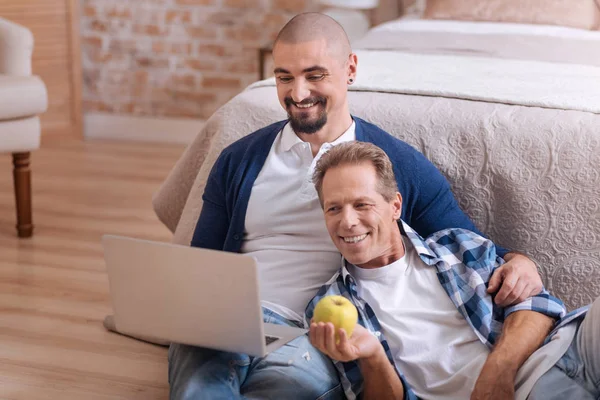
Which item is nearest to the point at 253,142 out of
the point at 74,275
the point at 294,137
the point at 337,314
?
the point at 294,137

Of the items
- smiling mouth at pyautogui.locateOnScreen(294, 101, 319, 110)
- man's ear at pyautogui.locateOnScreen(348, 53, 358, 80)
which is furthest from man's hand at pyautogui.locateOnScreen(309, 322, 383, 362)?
man's ear at pyautogui.locateOnScreen(348, 53, 358, 80)

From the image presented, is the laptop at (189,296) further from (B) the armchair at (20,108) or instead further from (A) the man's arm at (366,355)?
(B) the armchair at (20,108)

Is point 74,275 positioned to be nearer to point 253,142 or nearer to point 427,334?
point 253,142

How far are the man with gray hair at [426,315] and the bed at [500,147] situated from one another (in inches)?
11.7

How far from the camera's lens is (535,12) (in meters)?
3.43

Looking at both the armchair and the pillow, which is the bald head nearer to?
the armchair

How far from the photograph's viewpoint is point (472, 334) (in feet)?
5.66

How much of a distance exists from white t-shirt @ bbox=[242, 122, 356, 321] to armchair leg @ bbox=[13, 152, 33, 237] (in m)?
1.52

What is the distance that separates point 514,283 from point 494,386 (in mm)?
234

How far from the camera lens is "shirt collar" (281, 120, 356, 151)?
195 centimetres

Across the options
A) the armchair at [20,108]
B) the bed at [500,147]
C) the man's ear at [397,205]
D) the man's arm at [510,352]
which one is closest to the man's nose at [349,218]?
the man's ear at [397,205]

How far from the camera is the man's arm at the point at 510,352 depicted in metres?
1.61

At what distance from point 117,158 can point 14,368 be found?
2.24 m

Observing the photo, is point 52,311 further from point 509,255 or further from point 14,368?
point 509,255
